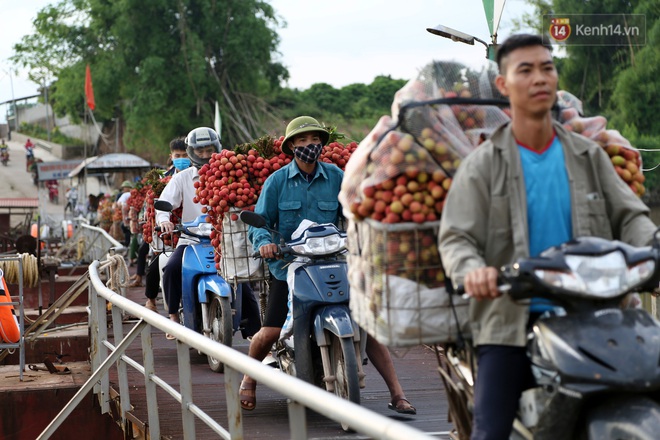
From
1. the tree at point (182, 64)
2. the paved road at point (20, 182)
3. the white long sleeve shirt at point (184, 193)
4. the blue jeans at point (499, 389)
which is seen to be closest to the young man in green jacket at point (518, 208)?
the blue jeans at point (499, 389)

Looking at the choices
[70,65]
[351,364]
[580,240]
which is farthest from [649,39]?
[580,240]

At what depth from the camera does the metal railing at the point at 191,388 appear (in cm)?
322

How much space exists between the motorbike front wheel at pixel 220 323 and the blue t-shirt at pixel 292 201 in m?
2.11

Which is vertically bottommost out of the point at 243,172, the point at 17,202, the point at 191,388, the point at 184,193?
the point at 191,388

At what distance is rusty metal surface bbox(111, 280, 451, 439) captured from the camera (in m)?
7.23

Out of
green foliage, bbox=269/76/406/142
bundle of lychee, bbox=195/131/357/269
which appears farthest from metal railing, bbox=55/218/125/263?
green foliage, bbox=269/76/406/142

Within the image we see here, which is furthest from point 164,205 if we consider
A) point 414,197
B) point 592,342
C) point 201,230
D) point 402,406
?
point 592,342

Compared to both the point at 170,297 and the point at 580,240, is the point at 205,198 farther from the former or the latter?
the point at 580,240

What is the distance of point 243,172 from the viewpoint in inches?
339

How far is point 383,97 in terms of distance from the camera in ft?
229

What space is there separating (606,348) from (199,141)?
7259mm

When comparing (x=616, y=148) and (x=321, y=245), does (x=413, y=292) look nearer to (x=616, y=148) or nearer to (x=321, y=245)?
(x=616, y=148)

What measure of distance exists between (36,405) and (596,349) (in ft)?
25.0

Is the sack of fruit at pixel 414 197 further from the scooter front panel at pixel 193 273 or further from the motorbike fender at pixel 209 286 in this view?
the scooter front panel at pixel 193 273
